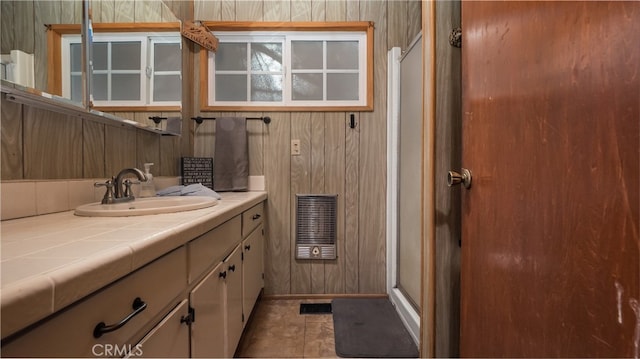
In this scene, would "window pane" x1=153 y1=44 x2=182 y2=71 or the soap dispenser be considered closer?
the soap dispenser

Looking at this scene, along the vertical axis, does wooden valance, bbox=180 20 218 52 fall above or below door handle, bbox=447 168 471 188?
above

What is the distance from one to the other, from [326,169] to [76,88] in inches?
55.1

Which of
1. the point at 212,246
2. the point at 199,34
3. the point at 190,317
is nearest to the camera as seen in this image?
the point at 190,317

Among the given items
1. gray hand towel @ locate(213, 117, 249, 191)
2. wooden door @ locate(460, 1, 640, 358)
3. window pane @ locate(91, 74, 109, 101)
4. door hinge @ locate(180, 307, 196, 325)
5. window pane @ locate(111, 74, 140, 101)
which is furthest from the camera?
gray hand towel @ locate(213, 117, 249, 191)

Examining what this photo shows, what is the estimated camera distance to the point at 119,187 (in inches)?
42.1

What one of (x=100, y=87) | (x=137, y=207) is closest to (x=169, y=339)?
(x=137, y=207)

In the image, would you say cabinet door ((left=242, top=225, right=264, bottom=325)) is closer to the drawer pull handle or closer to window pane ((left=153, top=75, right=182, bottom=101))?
the drawer pull handle

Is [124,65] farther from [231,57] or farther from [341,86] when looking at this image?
[341,86]

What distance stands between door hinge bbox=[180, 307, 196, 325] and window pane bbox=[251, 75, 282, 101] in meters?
1.56

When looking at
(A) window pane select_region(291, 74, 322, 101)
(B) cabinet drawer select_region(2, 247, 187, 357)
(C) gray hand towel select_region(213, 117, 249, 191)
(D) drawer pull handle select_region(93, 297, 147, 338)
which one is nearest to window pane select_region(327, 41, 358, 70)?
(A) window pane select_region(291, 74, 322, 101)

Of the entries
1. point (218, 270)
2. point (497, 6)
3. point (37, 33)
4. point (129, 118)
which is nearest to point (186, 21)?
point (129, 118)

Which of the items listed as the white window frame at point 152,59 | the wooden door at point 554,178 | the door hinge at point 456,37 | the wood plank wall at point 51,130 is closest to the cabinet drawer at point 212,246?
the wood plank wall at point 51,130

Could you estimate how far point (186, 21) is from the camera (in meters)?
1.83

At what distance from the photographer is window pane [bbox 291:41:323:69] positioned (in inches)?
76.4
